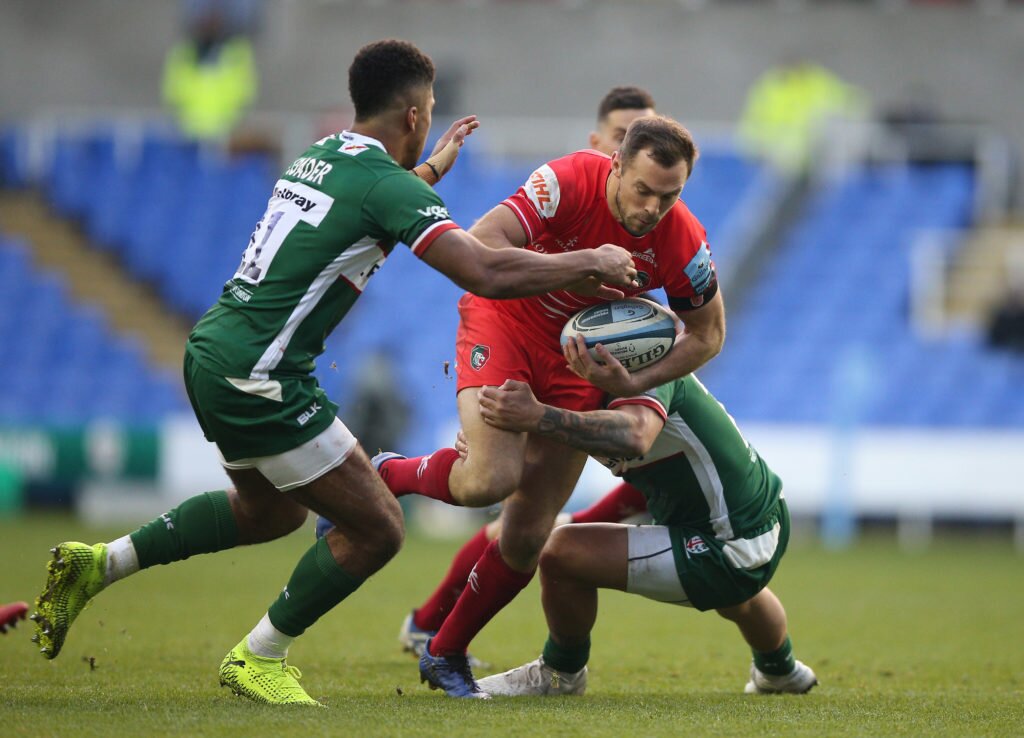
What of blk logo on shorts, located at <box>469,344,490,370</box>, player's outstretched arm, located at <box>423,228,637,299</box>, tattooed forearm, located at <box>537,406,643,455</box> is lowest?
tattooed forearm, located at <box>537,406,643,455</box>

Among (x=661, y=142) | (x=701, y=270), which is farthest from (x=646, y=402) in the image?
(x=661, y=142)

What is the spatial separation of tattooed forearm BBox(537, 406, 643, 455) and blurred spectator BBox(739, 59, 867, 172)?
16.8m

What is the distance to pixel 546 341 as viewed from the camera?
6.32m

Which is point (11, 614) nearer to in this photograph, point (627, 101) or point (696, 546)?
point (696, 546)

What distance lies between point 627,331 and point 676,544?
966 millimetres

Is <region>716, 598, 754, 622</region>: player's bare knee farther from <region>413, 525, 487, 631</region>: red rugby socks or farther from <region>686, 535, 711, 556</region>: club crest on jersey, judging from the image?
<region>413, 525, 487, 631</region>: red rugby socks

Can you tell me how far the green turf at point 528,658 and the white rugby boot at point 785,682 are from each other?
0.08 meters

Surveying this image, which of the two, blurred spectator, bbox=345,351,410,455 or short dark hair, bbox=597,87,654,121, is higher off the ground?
short dark hair, bbox=597,87,654,121

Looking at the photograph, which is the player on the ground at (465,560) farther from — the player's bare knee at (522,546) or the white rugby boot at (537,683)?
the white rugby boot at (537,683)

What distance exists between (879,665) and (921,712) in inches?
73.4

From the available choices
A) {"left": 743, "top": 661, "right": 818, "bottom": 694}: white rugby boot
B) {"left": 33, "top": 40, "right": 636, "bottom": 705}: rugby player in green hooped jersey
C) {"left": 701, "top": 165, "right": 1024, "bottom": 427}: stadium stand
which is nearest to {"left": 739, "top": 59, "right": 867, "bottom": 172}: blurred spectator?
{"left": 701, "top": 165, "right": 1024, "bottom": 427}: stadium stand

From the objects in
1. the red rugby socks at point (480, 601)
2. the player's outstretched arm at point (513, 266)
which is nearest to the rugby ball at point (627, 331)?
the player's outstretched arm at point (513, 266)

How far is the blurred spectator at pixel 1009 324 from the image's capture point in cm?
1938

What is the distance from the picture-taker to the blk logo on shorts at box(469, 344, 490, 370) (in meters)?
6.16
